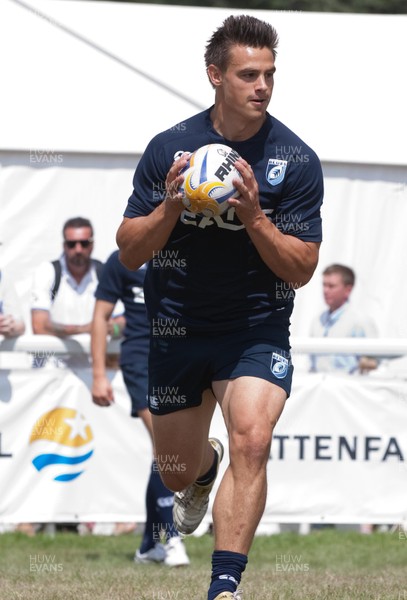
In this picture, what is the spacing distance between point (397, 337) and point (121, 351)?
2478 mm

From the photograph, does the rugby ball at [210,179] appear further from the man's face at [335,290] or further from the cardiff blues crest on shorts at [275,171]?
the man's face at [335,290]

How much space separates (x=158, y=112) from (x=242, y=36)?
3889 millimetres

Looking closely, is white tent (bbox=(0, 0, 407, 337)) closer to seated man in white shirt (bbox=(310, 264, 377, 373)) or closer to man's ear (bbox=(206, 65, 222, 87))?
seated man in white shirt (bbox=(310, 264, 377, 373))

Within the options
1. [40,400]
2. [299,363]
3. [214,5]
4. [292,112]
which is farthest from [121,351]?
[214,5]

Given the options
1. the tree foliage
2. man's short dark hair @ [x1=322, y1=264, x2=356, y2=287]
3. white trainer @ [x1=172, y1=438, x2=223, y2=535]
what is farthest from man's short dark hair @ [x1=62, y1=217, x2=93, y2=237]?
the tree foliage

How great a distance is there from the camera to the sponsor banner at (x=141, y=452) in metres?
9.39

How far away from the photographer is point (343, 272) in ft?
32.6

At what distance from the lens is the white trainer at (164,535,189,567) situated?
8.32m

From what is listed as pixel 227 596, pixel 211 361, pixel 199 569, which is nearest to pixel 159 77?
pixel 199 569

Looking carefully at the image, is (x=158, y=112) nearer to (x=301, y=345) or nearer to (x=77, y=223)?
(x=77, y=223)

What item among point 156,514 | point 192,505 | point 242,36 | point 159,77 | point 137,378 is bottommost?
point 156,514

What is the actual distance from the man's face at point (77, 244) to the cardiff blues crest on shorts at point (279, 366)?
4.16 m

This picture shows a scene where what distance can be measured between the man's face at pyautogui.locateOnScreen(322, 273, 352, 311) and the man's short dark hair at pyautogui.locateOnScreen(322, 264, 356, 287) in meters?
0.02

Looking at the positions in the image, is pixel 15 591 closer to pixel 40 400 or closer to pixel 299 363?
pixel 40 400
